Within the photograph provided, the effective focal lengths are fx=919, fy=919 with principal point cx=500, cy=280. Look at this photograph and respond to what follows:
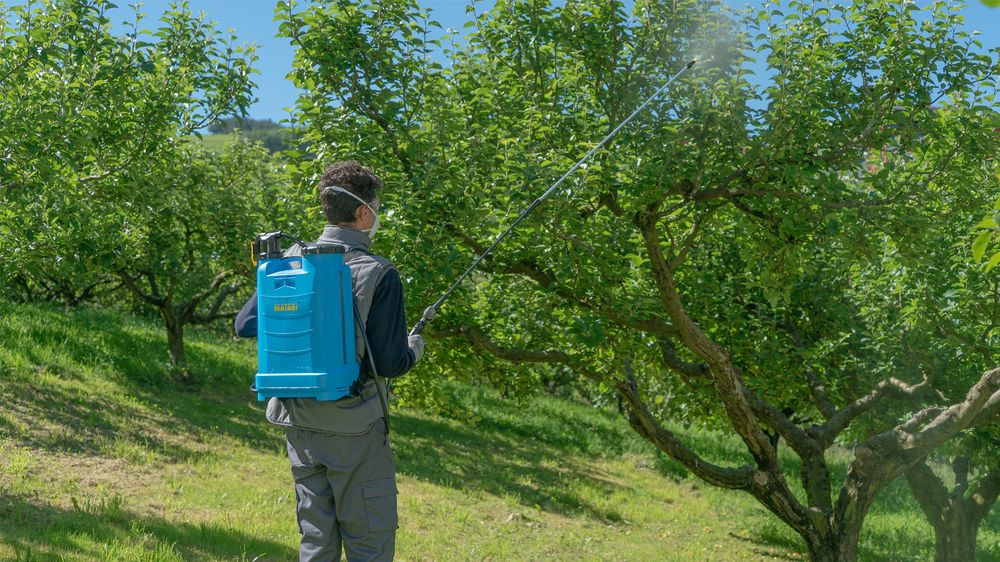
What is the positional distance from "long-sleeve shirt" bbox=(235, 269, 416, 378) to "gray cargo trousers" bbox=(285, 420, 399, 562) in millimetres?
288

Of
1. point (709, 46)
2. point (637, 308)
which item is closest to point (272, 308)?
point (637, 308)

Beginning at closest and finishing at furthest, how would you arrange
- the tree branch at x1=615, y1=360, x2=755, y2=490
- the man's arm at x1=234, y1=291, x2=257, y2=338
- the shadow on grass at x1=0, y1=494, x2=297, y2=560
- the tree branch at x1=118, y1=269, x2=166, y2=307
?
1. the man's arm at x1=234, y1=291, x2=257, y2=338
2. the shadow on grass at x1=0, y1=494, x2=297, y2=560
3. the tree branch at x1=615, y1=360, x2=755, y2=490
4. the tree branch at x1=118, y1=269, x2=166, y2=307

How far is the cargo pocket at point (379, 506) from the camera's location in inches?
161

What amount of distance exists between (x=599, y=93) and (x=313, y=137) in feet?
8.52

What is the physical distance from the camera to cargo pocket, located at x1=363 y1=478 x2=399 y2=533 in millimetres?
4102

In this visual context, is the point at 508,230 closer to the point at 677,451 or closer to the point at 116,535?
the point at 116,535

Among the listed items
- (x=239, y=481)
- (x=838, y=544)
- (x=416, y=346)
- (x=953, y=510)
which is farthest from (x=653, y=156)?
(x=953, y=510)

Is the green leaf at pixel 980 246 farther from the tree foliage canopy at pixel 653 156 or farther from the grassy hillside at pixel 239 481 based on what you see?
the grassy hillside at pixel 239 481

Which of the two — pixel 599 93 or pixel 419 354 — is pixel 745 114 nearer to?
pixel 599 93

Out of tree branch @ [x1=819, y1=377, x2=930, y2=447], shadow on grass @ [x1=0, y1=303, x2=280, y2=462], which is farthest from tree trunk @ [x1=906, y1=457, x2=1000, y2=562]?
shadow on grass @ [x1=0, y1=303, x2=280, y2=462]

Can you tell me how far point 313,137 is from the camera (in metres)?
7.64

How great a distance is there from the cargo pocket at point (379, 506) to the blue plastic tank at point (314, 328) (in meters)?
0.45

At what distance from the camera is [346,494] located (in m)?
4.15

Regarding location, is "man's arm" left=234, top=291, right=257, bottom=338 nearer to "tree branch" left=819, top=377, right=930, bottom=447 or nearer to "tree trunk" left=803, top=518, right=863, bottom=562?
"tree trunk" left=803, top=518, right=863, bottom=562
